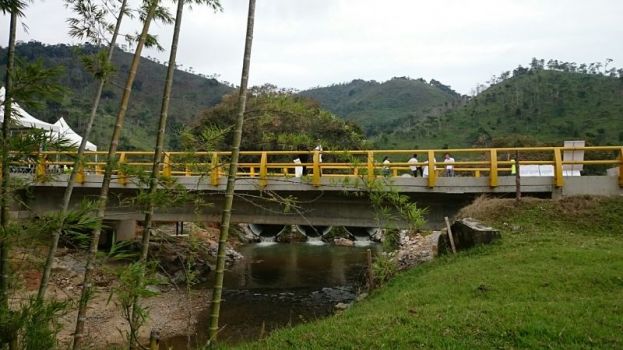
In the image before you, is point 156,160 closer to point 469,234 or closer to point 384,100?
point 469,234

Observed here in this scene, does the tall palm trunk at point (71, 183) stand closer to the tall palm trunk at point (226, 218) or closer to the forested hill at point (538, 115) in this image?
the tall palm trunk at point (226, 218)

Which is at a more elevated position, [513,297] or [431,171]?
[431,171]

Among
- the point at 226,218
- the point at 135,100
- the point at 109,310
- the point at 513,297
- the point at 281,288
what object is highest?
the point at 135,100

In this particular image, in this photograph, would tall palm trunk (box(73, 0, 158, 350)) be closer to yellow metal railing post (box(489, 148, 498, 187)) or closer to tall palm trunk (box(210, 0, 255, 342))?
tall palm trunk (box(210, 0, 255, 342))

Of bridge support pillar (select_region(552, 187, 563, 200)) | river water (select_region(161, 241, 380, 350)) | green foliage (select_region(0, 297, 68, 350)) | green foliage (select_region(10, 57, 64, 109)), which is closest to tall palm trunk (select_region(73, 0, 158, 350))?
green foliage (select_region(0, 297, 68, 350))

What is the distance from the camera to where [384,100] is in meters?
138

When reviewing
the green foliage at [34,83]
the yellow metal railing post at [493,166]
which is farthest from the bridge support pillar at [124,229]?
the green foliage at [34,83]

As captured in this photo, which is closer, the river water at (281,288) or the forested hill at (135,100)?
the river water at (281,288)

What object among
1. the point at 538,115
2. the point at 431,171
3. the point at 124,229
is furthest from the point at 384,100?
the point at 431,171

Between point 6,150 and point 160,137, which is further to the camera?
point 160,137

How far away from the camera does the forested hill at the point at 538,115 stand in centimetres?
5981

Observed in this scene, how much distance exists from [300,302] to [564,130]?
57.7 meters

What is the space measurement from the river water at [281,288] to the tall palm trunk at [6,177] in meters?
5.34

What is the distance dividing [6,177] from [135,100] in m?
92.7
